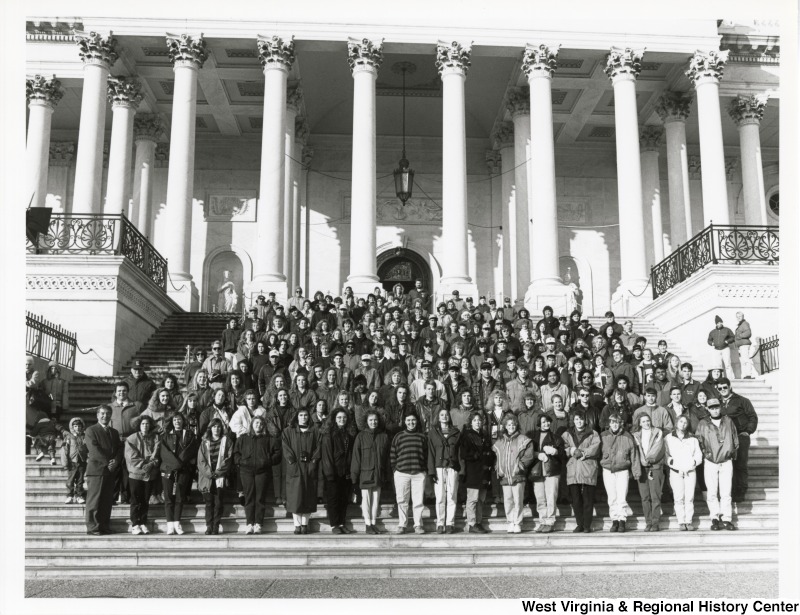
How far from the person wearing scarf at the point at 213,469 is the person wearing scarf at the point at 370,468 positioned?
1.67m

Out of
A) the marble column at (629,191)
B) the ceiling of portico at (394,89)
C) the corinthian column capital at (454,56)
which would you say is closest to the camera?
the marble column at (629,191)

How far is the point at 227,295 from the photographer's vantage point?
3088cm

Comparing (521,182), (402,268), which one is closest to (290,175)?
(402,268)

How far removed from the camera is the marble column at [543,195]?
23.8 m

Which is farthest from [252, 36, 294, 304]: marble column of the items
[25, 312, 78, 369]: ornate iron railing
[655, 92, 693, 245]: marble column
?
[655, 92, 693, 245]: marble column

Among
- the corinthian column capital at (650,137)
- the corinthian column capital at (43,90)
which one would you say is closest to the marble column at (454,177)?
the corinthian column capital at (650,137)

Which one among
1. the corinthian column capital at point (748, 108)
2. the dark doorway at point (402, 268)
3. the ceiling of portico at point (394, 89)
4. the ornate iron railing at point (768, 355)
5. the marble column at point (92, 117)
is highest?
the ceiling of portico at point (394, 89)

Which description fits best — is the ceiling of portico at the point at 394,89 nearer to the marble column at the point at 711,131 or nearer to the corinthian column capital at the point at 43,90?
the corinthian column capital at the point at 43,90

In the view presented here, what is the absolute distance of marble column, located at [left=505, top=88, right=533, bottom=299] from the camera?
27766 mm

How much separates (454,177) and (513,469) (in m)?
14.3

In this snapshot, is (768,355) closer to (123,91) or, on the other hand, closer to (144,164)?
(123,91)

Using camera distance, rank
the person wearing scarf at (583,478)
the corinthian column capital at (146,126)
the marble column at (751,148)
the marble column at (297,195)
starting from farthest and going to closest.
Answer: the marble column at (297,195), the corinthian column capital at (146,126), the marble column at (751,148), the person wearing scarf at (583,478)

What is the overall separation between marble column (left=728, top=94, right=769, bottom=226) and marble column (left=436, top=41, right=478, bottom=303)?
9.87m

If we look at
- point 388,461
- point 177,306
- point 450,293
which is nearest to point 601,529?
point 388,461
